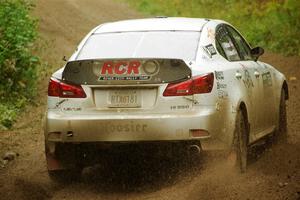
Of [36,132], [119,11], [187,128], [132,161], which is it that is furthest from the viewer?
[119,11]

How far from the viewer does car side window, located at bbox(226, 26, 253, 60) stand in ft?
28.0

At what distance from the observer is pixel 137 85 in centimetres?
681

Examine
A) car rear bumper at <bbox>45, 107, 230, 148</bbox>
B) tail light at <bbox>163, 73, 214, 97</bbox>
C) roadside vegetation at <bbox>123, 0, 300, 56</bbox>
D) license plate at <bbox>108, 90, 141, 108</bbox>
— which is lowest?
roadside vegetation at <bbox>123, 0, 300, 56</bbox>

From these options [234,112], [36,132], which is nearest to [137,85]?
[234,112]

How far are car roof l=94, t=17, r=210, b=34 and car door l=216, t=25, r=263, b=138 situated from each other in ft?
0.97

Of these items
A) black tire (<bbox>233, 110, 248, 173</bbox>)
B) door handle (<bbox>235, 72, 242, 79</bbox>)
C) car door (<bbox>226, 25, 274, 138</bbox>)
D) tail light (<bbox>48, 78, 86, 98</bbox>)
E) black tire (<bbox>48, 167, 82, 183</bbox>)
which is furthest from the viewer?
car door (<bbox>226, 25, 274, 138</bbox>)

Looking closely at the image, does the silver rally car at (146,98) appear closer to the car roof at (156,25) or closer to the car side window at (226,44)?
the car roof at (156,25)

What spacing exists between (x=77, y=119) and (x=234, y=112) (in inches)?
60.3

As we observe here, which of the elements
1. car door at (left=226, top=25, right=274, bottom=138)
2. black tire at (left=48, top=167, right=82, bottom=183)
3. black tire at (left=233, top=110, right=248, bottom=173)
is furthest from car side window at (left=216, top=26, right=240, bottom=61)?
black tire at (left=48, top=167, right=82, bottom=183)

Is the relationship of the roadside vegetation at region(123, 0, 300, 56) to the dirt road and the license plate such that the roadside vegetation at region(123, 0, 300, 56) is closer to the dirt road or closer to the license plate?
the dirt road

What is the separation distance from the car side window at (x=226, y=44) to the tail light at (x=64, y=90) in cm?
163

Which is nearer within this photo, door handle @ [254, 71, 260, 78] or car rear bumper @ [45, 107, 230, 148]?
car rear bumper @ [45, 107, 230, 148]

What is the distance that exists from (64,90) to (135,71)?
2.43ft

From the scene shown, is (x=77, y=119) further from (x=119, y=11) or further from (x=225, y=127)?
(x=119, y=11)
